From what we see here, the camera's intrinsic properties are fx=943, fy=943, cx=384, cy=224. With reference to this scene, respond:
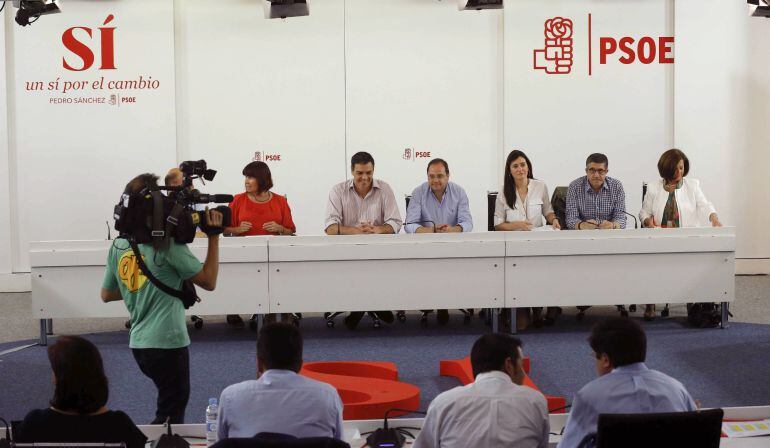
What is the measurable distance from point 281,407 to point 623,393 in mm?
995

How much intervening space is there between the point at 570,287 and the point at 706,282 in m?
1.02

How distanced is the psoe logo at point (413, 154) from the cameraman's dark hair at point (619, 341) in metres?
6.75

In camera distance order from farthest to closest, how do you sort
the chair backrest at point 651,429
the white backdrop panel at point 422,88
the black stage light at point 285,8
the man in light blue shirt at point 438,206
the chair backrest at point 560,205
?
the white backdrop panel at point 422,88 → the black stage light at point 285,8 → the chair backrest at point 560,205 → the man in light blue shirt at point 438,206 → the chair backrest at point 651,429

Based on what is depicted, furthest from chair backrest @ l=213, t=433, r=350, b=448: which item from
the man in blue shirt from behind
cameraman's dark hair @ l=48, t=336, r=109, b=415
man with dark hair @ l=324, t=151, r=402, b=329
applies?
the man in blue shirt from behind

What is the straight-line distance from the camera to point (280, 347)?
285cm

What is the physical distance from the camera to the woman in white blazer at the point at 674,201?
24.0 feet

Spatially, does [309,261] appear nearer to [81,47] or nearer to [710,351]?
[710,351]

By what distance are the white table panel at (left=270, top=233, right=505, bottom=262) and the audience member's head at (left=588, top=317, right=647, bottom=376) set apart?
3859 mm

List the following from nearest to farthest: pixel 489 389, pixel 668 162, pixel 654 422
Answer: pixel 654 422 → pixel 489 389 → pixel 668 162

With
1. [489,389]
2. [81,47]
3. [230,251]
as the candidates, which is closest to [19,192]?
[81,47]

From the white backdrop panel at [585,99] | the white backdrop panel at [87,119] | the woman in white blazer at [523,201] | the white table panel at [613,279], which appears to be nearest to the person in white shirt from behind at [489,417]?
the white table panel at [613,279]

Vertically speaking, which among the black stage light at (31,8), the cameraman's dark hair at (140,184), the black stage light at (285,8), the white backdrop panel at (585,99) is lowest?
the cameraman's dark hair at (140,184)

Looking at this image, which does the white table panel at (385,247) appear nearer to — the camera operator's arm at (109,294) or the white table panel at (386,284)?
the white table panel at (386,284)

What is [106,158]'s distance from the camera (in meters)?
9.45
